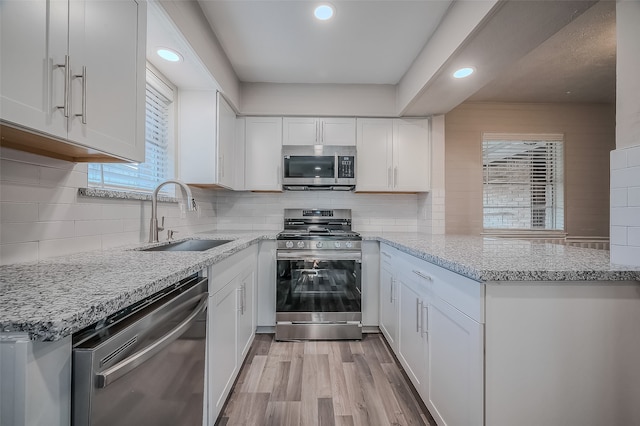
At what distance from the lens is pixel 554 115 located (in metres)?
3.55

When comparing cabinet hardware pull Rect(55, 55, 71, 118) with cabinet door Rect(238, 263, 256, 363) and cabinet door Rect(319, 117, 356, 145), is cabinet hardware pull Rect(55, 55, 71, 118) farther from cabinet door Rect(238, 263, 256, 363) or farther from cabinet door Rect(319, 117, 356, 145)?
cabinet door Rect(319, 117, 356, 145)

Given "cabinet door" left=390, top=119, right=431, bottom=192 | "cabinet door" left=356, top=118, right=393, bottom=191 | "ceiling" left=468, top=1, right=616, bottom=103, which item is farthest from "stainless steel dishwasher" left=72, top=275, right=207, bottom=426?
"ceiling" left=468, top=1, right=616, bottom=103

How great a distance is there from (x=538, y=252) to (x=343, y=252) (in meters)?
1.44

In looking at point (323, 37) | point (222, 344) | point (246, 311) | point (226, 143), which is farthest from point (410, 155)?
point (222, 344)

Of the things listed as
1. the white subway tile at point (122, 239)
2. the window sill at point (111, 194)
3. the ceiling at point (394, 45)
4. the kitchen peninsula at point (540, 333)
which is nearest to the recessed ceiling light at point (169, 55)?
the ceiling at point (394, 45)

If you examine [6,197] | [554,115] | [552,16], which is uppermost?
[554,115]

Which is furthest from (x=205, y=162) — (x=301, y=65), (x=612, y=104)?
(x=612, y=104)

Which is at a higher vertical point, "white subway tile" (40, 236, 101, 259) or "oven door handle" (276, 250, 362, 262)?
"white subway tile" (40, 236, 101, 259)

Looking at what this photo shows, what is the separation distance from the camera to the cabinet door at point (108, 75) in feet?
3.03

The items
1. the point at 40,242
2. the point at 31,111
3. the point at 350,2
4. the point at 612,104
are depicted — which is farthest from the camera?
the point at 612,104

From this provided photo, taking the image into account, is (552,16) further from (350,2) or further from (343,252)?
(343,252)

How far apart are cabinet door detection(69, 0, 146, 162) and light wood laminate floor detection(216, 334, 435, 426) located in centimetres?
152

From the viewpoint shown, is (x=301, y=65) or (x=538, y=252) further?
(x=301, y=65)

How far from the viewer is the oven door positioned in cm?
251
